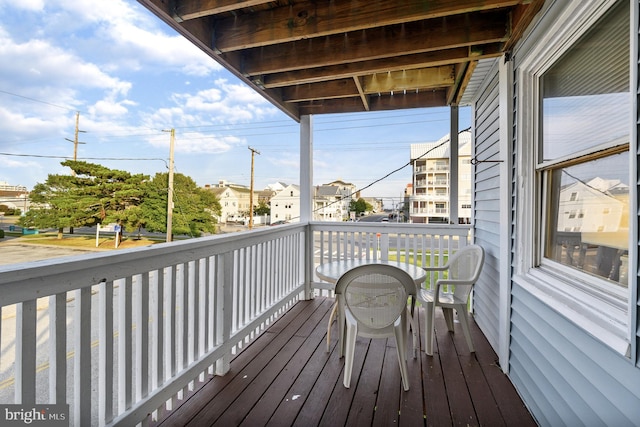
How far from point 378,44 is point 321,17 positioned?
1.71ft

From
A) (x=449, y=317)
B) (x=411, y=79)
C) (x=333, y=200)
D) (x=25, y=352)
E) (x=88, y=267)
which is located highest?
(x=411, y=79)

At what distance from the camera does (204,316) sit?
80.0 inches

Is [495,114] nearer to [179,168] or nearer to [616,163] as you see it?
[616,163]

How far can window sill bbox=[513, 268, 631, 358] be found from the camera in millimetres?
1075

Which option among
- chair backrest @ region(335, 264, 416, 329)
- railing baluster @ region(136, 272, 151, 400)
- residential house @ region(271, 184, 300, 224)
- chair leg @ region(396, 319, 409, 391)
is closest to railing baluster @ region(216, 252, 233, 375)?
railing baluster @ region(136, 272, 151, 400)

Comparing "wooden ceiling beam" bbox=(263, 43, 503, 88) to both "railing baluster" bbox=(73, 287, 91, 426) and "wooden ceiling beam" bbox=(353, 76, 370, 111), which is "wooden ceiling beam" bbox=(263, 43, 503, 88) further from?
"railing baluster" bbox=(73, 287, 91, 426)

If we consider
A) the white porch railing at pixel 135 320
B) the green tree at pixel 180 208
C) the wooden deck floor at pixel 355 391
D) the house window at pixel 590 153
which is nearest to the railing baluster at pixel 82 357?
the white porch railing at pixel 135 320

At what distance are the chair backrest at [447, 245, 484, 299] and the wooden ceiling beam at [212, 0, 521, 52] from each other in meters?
1.79

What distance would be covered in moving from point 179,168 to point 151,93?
0.59 metres

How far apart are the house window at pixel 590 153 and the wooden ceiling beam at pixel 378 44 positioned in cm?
63

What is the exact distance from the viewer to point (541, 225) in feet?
6.33

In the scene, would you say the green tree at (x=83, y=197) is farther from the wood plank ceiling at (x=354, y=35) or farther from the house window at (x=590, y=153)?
the house window at (x=590, y=153)

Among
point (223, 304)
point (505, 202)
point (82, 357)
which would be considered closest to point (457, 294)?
point (505, 202)

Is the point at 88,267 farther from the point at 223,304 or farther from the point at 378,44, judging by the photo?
the point at 378,44
